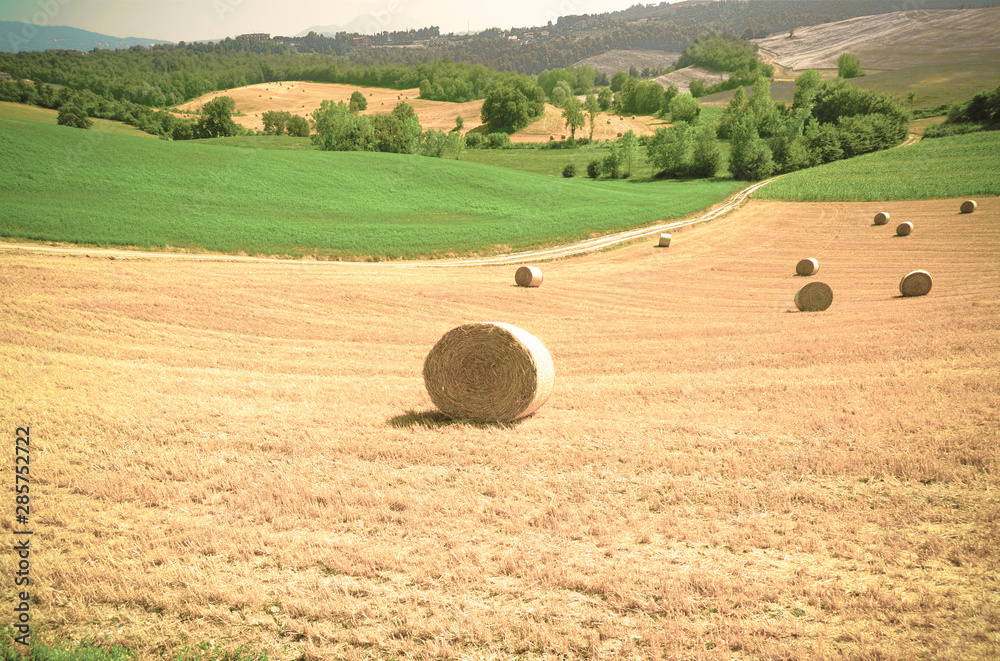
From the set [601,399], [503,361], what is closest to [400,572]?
[503,361]

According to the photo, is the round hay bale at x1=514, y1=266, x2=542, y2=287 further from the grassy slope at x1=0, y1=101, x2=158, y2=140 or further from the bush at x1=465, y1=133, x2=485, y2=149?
the bush at x1=465, y1=133, x2=485, y2=149

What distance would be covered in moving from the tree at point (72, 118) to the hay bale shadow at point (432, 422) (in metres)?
79.6

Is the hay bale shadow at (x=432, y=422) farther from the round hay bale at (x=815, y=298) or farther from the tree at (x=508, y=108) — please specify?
the tree at (x=508, y=108)

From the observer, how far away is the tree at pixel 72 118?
229 feet

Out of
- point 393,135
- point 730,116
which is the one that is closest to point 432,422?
point 393,135

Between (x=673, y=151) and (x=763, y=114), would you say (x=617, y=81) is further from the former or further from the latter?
(x=673, y=151)

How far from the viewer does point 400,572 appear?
19.8 ft

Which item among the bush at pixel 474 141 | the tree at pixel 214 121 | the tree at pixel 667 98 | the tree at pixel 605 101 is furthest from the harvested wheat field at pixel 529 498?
the tree at pixel 605 101

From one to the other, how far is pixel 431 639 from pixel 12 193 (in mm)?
50927

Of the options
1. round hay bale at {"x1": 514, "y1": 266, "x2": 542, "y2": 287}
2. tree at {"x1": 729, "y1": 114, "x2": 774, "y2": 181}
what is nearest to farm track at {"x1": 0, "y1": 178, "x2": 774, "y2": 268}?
round hay bale at {"x1": 514, "y1": 266, "x2": 542, "y2": 287}

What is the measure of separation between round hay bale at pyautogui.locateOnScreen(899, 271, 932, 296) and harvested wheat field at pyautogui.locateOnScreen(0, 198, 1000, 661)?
520 centimetres

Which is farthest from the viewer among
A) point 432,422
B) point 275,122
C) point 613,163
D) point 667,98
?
point 667,98

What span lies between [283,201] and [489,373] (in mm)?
44783

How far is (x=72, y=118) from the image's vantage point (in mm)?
69938
